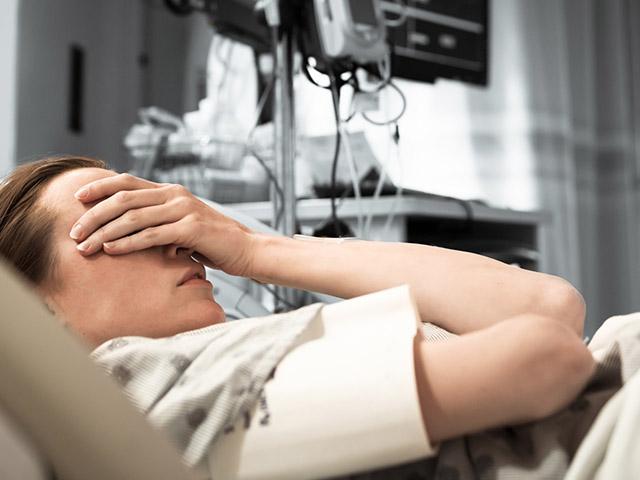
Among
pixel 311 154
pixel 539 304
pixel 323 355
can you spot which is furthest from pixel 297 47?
pixel 323 355

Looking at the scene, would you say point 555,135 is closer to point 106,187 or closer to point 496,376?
point 106,187

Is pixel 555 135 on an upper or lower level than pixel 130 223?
upper

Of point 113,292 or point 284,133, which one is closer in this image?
point 113,292

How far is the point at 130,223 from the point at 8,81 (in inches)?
83.4

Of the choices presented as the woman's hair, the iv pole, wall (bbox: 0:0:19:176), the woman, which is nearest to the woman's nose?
the woman

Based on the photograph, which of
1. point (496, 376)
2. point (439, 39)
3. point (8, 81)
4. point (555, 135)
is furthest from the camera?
point (555, 135)

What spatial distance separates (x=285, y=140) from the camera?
1.58 metres

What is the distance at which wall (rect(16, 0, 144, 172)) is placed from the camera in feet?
8.63

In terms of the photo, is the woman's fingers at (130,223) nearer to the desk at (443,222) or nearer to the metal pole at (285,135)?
the metal pole at (285,135)

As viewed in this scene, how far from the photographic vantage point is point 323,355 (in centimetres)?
52

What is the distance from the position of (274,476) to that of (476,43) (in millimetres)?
2229

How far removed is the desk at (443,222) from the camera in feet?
5.46

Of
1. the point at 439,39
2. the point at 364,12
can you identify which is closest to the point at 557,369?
the point at 364,12

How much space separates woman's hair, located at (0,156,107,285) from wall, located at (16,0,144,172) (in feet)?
6.43
